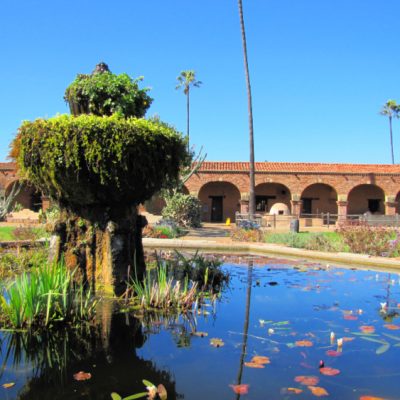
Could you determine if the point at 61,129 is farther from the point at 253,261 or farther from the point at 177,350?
the point at 253,261

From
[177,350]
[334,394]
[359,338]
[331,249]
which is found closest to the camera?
[334,394]

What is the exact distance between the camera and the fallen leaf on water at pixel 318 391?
2.72 meters

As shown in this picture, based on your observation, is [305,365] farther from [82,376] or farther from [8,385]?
[8,385]

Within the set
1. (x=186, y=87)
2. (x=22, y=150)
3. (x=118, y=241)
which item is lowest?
(x=118, y=241)

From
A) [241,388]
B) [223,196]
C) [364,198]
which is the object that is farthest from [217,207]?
[241,388]

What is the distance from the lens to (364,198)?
33.2m

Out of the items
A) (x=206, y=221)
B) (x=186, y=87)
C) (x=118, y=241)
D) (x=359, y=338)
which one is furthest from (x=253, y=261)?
(x=186, y=87)

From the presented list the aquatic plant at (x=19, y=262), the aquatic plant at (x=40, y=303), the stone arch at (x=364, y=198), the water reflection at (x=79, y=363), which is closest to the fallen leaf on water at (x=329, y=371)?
the water reflection at (x=79, y=363)

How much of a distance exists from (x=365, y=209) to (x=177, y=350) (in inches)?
1269

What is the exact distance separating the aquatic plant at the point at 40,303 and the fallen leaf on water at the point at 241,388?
1666mm

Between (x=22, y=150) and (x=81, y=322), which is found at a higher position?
(x=22, y=150)

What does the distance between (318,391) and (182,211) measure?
66.7ft

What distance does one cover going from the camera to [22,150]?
4.89m

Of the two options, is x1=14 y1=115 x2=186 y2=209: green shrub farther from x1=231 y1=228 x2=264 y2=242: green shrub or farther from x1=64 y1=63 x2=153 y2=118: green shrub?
x1=231 y1=228 x2=264 y2=242: green shrub
